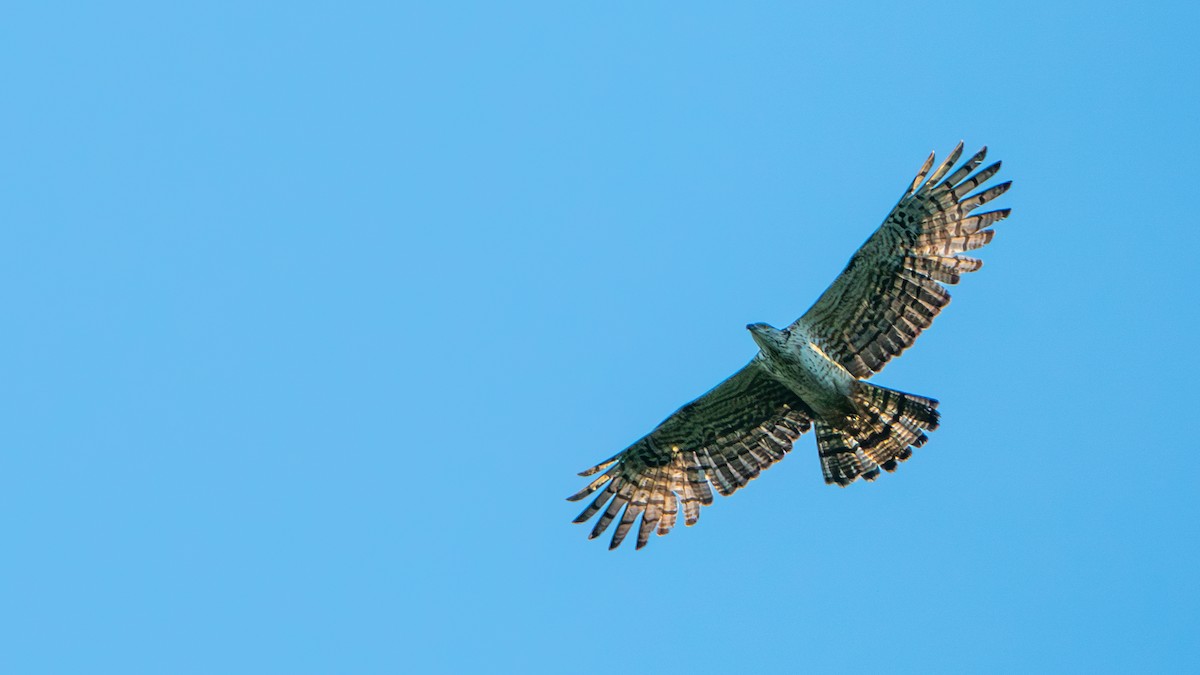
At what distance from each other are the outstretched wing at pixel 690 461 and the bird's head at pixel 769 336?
0.98m

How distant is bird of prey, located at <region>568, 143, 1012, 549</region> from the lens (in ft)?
61.3

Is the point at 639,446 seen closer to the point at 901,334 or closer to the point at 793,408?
the point at 793,408

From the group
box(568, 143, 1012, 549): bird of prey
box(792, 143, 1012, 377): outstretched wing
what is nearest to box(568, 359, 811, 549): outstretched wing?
box(568, 143, 1012, 549): bird of prey

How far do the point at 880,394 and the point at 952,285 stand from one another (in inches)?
53.1

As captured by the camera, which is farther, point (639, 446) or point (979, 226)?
point (639, 446)

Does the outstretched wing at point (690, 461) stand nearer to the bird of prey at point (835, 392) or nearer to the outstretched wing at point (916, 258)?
the bird of prey at point (835, 392)

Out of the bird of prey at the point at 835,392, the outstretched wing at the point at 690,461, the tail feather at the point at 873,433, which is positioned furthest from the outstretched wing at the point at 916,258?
the outstretched wing at the point at 690,461

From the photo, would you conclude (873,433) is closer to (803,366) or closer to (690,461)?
(803,366)

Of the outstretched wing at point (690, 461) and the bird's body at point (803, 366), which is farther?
the outstretched wing at point (690, 461)

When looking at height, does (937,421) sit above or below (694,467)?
below

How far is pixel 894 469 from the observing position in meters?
19.1

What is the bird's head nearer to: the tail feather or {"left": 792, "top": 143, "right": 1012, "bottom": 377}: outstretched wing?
{"left": 792, "top": 143, "right": 1012, "bottom": 377}: outstretched wing

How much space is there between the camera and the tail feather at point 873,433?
18891 mm

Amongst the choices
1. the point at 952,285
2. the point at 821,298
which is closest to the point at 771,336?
the point at 821,298
